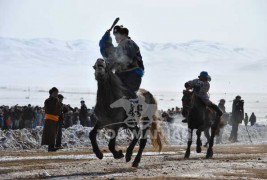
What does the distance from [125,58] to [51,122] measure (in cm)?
802

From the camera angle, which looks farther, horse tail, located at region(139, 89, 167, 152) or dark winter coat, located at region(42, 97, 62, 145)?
dark winter coat, located at region(42, 97, 62, 145)

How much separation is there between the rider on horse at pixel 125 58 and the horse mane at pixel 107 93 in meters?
0.43

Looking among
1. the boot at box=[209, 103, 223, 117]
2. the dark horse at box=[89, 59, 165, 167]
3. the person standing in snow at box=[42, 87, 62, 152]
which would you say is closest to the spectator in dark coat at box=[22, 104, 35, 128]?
the person standing in snow at box=[42, 87, 62, 152]

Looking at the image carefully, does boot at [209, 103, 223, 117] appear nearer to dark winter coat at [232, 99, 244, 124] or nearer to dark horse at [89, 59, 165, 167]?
dark horse at [89, 59, 165, 167]

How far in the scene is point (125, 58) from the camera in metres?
12.5

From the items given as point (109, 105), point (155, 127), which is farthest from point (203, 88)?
point (109, 105)

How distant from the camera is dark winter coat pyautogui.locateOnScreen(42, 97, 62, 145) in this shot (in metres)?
19.7

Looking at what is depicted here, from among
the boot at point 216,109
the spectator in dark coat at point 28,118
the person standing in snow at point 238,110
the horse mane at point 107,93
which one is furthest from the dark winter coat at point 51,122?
the person standing in snow at point 238,110


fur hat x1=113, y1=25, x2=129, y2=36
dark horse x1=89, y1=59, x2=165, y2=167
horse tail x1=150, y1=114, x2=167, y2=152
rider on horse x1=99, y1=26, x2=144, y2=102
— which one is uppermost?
fur hat x1=113, y1=25, x2=129, y2=36

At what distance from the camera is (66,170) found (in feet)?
39.9

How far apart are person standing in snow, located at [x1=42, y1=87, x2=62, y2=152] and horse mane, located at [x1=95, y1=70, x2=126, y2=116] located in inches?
311

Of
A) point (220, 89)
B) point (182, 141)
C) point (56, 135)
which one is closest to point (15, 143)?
point (56, 135)

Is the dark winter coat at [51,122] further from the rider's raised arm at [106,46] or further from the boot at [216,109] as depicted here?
the rider's raised arm at [106,46]

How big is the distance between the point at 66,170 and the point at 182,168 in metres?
2.32
